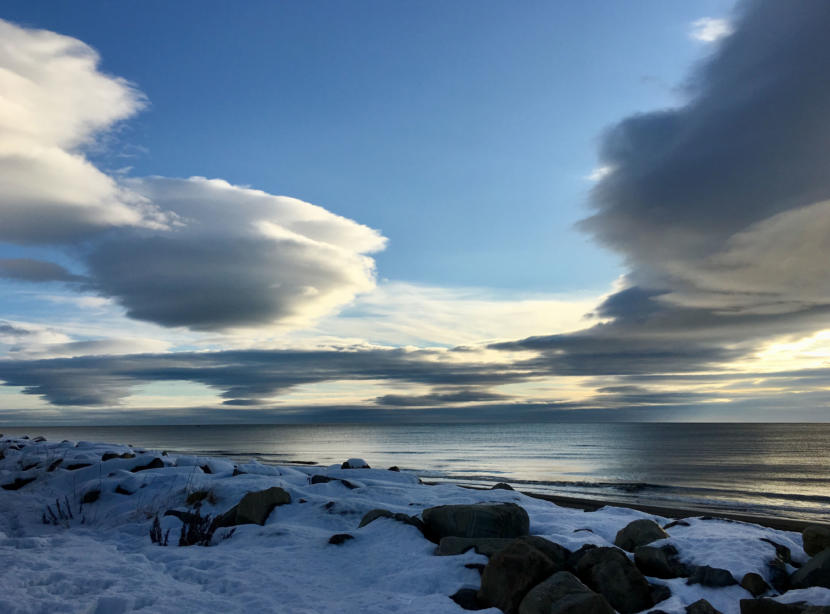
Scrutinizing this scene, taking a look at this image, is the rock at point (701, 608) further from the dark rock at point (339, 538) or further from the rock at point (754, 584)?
the dark rock at point (339, 538)

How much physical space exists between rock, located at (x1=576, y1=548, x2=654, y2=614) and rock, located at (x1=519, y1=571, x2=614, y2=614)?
643 millimetres

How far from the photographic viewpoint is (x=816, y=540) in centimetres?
679

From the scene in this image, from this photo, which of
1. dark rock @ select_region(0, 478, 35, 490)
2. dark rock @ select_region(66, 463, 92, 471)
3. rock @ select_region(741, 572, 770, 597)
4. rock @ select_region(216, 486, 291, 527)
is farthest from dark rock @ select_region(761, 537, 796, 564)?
dark rock @ select_region(0, 478, 35, 490)

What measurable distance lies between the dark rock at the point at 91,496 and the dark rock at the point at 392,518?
5.62 m

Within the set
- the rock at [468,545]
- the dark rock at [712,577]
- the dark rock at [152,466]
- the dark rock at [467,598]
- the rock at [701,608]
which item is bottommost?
the dark rock at [467,598]

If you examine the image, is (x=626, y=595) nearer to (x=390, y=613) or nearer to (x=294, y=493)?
(x=390, y=613)

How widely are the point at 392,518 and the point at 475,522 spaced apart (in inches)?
50.1

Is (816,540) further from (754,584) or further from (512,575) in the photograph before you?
(512,575)

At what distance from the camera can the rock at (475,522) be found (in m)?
7.57

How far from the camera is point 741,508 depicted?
2111 cm

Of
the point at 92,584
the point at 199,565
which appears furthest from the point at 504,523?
the point at 92,584

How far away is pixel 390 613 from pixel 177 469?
8.73 m

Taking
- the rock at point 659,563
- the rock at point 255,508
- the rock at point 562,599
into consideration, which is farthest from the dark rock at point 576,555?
the rock at point 255,508

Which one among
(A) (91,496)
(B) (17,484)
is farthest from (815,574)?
(B) (17,484)
